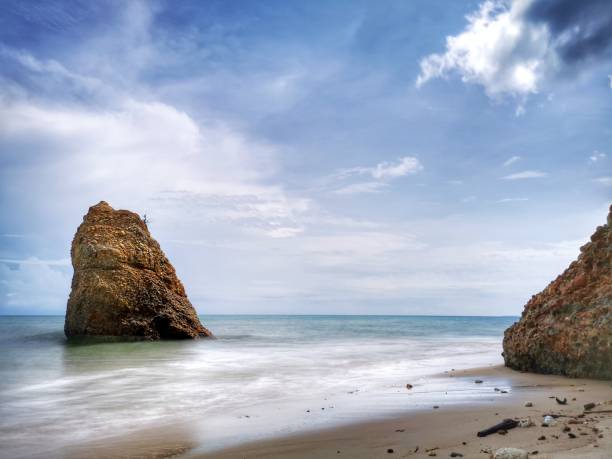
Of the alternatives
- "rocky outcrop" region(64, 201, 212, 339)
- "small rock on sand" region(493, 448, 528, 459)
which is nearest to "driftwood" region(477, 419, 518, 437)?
"small rock on sand" region(493, 448, 528, 459)

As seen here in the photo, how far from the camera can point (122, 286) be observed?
24875mm

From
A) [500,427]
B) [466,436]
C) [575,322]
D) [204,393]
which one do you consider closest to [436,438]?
[466,436]

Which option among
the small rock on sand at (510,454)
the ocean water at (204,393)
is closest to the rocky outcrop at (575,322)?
the ocean water at (204,393)

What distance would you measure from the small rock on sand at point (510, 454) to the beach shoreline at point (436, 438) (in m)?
0.24

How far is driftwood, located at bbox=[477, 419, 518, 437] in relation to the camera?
5.44m

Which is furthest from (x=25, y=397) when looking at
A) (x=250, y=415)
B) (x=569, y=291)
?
(x=569, y=291)

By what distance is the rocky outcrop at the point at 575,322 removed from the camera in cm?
930

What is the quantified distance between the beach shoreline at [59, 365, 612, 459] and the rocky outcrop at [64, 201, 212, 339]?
18999 millimetres

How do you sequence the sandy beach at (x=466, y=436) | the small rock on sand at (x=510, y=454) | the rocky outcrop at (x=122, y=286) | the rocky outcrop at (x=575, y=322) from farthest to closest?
the rocky outcrop at (x=122, y=286) < the rocky outcrop at (x=575, y=322) < the sandy beach at (x=466, y=436) < the small rock on sand at (x=510, y=454)

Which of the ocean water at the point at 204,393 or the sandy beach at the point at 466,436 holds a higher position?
the sandy beach at the point at 466,436

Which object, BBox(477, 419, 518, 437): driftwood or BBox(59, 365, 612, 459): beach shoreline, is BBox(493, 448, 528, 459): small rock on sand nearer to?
BBox(59, 365, 612, 459): beach shoreline

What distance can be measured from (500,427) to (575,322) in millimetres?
5323

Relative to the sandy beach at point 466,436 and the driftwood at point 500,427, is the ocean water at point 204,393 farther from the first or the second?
the driftwood at point 500,427

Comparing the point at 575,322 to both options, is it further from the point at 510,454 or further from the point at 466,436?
the point at 510,454
